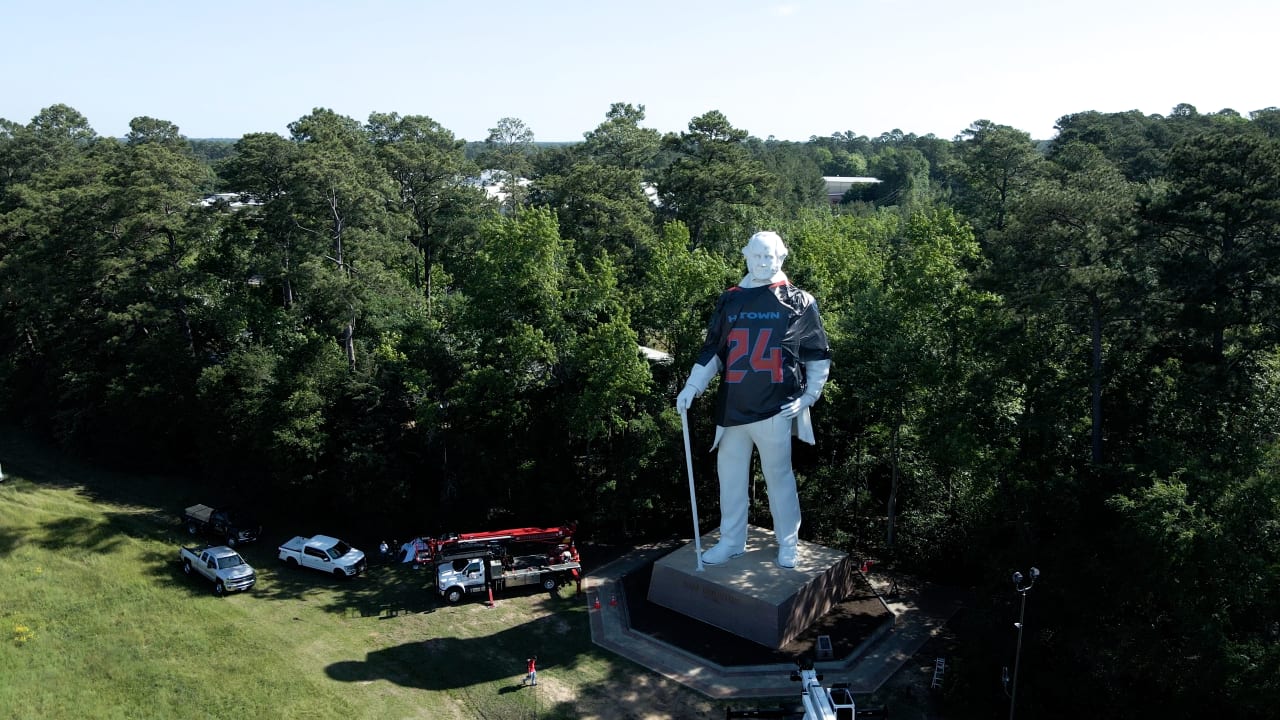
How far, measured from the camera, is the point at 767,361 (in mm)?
20625

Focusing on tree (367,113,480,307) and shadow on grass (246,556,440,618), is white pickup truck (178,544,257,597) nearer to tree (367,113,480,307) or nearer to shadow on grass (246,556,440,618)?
shadow on grass (246,556,440,618)

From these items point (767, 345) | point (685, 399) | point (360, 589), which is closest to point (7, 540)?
point (360, 589)

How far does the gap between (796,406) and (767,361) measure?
1.39 m

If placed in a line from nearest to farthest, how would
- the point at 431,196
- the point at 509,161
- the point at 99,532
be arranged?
the point at 99,532
the point at 431,196
the point at 509,161

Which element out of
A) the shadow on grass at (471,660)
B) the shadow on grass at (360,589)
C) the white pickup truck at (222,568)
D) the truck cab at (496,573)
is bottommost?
the shadow on grass at (471,660)

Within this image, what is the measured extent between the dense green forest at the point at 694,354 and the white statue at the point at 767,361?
3756 mm

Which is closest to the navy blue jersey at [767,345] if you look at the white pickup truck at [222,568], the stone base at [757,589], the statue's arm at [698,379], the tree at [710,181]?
the statue's arm at [698,379]

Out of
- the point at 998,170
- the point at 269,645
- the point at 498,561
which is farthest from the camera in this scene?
the point at 998,170

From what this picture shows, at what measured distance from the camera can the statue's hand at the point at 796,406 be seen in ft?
68.3

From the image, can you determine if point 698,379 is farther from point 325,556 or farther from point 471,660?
point 325,556

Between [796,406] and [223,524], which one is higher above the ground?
[796,406]

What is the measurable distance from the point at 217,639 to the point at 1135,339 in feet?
79.8

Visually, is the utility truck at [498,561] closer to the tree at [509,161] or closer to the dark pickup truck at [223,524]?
the dark pickup truck at [223,524]

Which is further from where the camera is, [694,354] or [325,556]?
[694,354]
